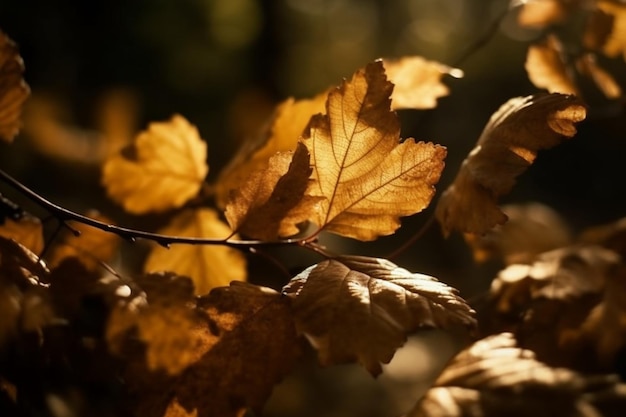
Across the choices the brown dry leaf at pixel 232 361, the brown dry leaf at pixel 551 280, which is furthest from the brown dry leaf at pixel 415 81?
the brown dry leaf at pixel 232 361

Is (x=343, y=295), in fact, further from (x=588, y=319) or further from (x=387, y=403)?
(x=387, y=403)

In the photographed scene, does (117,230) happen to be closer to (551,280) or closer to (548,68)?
(551,280)

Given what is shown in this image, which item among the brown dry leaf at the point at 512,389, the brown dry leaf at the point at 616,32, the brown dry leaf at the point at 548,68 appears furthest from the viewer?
the brown dry leaf at the point at 616,32

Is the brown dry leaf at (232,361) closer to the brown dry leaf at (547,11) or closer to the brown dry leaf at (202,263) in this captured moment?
the brown dry leaf at (202,263)

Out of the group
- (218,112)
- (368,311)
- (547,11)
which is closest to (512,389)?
(368,311)

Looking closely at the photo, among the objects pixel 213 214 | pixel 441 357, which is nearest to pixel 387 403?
pixel 441 357

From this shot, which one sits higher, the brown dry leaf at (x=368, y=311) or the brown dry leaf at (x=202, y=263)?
the brown dry leaf at (x=368, y=311)

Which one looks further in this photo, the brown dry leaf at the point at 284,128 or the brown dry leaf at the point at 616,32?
the brown dry leaf at the point at 616,32
